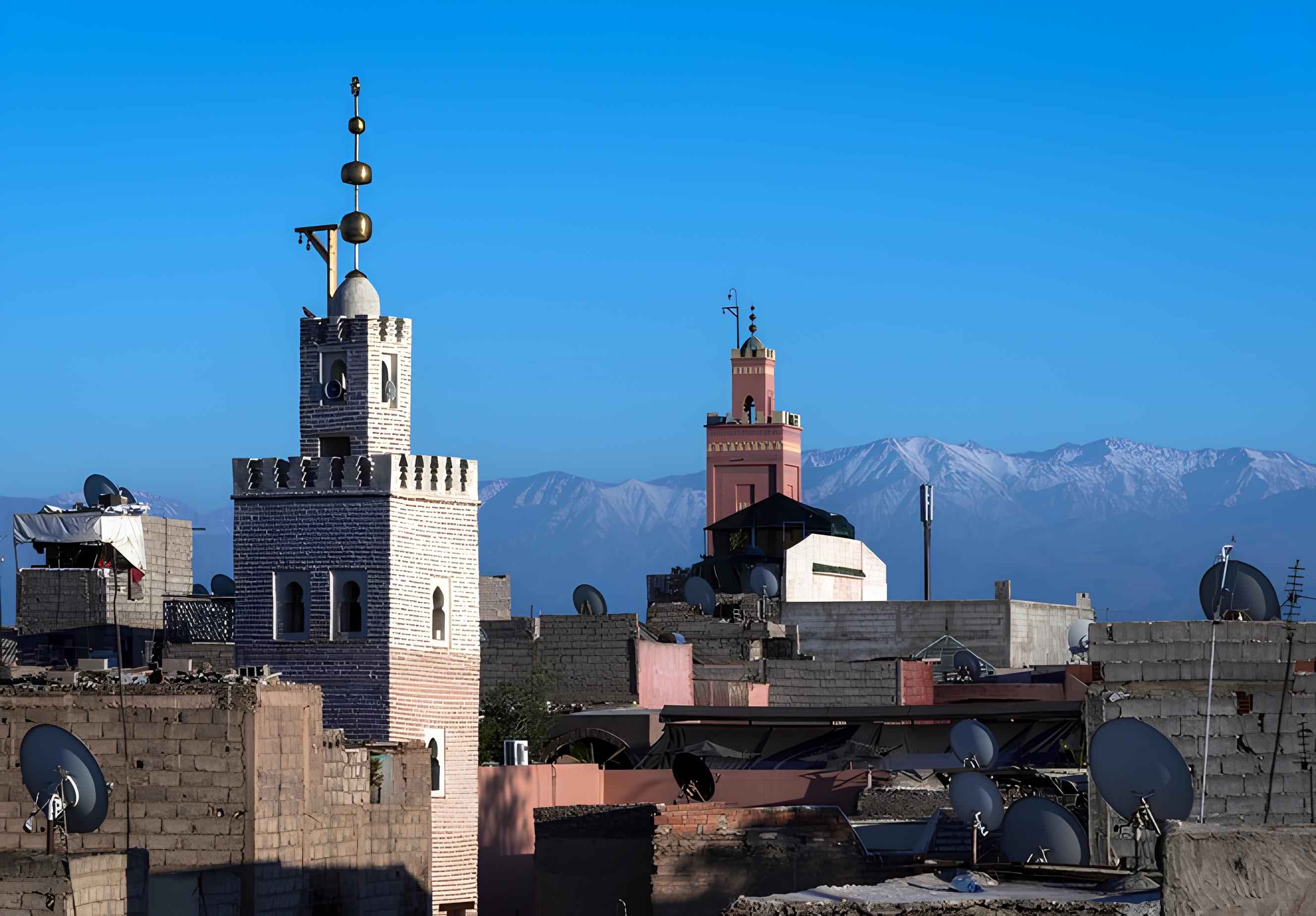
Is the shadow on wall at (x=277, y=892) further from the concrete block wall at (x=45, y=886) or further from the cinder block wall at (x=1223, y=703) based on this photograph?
the cinder block wall at (x=1223, y=703)

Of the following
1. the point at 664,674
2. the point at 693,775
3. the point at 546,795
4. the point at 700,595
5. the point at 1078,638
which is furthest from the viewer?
the point at 700,595

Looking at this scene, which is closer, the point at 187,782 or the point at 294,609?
the point at 187,782

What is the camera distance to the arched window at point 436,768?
119 feet

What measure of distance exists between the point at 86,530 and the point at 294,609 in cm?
1960

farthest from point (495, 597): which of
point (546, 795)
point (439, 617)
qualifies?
point (439, 617)

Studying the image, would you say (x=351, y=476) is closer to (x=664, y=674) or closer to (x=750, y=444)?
(x=664, y=674)

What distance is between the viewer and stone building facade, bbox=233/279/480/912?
3609 centimetres

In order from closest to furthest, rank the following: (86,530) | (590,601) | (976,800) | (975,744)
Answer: (976,800) < (975,744) < (86,530) < (590,601)

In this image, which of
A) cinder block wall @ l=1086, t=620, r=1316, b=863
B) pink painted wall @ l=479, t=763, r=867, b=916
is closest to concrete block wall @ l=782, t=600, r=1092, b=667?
pink painted wall @ l=479, t=763, r=867, b=916

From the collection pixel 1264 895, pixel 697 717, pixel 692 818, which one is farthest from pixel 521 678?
pixel 1264 895

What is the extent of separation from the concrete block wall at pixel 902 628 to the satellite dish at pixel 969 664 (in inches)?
167

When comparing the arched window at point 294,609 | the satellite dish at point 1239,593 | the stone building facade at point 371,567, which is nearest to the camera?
the satellite dish at point 1239,593

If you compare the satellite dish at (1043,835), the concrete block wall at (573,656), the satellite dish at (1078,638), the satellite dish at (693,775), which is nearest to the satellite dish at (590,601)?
the concrete block wall at (573,656)

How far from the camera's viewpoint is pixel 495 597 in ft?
209
